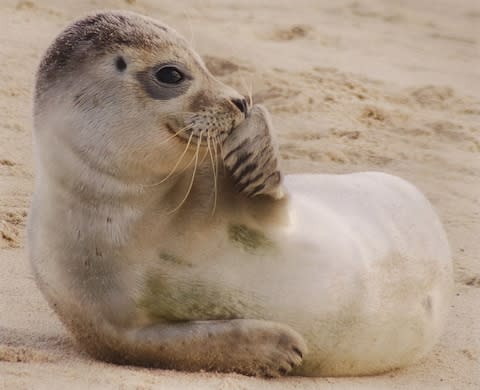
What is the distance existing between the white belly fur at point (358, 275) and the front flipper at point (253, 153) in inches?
10.2

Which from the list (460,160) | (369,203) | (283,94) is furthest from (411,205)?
(283,94)

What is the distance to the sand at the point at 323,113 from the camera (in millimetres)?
3641

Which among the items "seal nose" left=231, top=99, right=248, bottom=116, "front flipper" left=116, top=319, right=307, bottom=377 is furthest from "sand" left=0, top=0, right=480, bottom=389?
"seal nose" left=231, top=99, right=248, bottom=116

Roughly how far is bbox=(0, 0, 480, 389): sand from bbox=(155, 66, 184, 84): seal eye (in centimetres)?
43

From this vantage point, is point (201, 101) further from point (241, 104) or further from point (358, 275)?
point (358, 275)

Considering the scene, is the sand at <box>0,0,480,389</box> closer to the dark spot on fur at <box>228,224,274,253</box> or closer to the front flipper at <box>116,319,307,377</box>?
the front flipper at <box>116,319,307,377</box>

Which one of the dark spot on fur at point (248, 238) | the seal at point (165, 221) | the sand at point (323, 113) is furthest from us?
the sand at point (323, 113)

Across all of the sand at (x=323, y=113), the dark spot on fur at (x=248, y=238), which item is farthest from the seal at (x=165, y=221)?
the sand at (x=323, y=113)

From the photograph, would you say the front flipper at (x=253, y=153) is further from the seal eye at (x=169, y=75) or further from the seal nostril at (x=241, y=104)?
the seal eye at (x=169, y=75)

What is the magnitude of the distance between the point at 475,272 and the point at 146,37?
239 cm

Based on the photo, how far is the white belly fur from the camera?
3.46 m

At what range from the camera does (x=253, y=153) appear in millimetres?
3271

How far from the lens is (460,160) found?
22.0 ft

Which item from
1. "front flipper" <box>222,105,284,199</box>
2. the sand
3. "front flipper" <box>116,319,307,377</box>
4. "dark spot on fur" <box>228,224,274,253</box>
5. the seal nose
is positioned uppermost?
the seal nose
